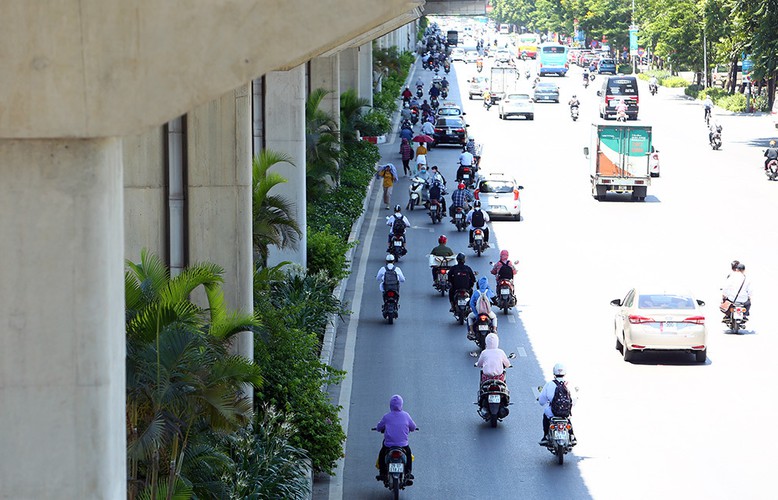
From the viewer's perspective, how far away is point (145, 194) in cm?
1722

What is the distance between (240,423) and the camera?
12.2 metres

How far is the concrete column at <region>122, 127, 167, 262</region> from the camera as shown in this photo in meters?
17.1

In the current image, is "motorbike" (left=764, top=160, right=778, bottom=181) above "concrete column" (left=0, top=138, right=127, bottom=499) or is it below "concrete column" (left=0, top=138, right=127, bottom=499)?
above

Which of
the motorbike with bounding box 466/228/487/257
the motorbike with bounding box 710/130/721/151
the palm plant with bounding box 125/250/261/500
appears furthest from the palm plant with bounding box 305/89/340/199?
the motorbike with bounding box 710/130/721/151

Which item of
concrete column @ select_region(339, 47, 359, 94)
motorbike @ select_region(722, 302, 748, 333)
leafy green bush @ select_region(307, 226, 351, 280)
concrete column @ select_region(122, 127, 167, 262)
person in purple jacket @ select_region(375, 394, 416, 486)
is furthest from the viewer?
concrete column @ select_region(339, 47, 359, 94)

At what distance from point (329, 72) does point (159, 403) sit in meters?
28.4

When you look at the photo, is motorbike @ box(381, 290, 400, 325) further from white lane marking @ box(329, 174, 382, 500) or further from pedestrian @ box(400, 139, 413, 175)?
pedestrian @ box(400, 139, 413, 175)

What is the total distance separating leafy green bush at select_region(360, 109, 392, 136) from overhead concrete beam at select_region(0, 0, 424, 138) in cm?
4113

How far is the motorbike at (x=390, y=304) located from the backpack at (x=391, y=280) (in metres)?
0.07

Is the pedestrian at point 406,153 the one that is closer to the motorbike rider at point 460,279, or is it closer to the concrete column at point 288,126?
the concrete column at point 288,126

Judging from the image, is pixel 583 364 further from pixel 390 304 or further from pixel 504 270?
pixel 390 304

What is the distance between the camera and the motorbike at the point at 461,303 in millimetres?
25453

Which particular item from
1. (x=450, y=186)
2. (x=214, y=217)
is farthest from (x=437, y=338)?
(x=450, y=186)

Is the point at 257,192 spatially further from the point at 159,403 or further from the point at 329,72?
the point at 329,72
